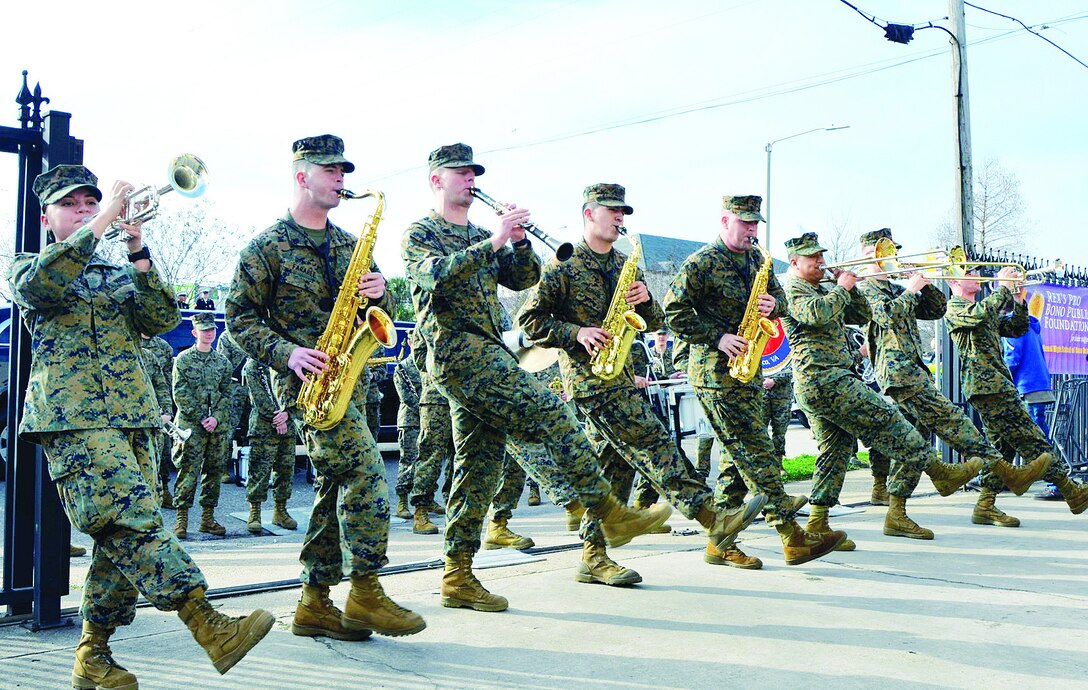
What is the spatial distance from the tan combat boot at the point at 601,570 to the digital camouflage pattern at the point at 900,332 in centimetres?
333

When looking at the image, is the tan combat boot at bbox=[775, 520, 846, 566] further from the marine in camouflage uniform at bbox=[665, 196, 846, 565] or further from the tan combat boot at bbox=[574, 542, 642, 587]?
the tan combat boot at bbox=[574, 542, 642, 587]

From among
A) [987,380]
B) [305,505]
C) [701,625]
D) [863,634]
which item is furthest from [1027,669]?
[305,505]

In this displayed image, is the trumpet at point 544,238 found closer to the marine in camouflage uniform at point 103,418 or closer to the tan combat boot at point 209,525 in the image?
the marine in camouflage uniform at point 103,418

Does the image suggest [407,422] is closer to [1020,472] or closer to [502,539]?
A: [502,539]

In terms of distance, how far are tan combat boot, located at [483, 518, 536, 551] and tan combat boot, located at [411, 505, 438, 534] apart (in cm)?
86

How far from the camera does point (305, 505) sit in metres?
11.0

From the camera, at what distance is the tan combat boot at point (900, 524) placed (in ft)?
25.1

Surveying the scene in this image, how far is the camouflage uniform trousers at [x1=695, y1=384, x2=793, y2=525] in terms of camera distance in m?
6.34

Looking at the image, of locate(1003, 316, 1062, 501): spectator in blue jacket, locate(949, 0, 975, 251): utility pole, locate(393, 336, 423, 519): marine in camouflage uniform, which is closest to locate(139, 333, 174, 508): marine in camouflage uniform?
locate(393, 336, 423, 519): marine in camouflage uniform

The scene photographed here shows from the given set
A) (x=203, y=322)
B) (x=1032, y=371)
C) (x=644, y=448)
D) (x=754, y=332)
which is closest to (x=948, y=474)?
(x=754, y=332)

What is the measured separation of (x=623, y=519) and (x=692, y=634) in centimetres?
86

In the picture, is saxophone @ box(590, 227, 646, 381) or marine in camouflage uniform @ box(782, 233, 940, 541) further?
marine in camouflage uniform @ box(782, 233, 940, 541)

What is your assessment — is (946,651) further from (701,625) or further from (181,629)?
(181,629)

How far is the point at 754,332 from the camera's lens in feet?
21.4
